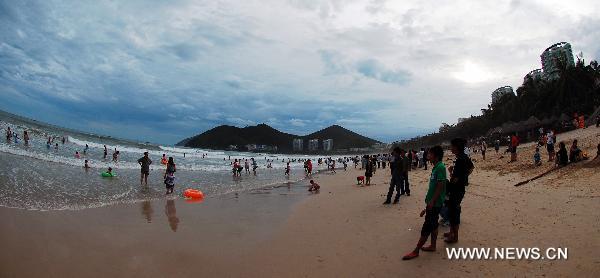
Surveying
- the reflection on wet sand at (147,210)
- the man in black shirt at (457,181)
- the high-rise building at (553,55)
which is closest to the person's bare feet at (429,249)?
the man in black shirt at (457,181)

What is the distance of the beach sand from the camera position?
181 inches

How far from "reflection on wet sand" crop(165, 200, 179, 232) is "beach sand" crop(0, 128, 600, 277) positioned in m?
0.15

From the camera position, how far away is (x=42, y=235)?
6258 millimetres

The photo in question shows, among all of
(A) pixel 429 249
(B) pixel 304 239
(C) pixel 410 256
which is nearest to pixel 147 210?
(B) pixel 304 239

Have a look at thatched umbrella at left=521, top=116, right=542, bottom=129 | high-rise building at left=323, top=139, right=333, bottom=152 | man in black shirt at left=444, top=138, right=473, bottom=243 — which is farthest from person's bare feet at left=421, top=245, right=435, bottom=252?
high-rise building at left=323, top=139, right=333, bottom=152

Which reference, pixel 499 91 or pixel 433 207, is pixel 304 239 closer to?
pixel 433 207

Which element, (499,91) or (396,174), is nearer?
(396,174)

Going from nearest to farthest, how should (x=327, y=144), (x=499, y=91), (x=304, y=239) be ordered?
(x=304, y=239)
(x=499, y=91)
(x=327, y=144)

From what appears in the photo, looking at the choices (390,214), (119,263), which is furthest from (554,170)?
(119,263)

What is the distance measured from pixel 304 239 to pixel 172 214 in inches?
176

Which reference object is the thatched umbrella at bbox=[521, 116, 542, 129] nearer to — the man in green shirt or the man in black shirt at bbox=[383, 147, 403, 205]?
the man in black shirt at bbox=[383, 147, 403, 205]

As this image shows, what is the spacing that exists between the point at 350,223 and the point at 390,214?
1.25 metres

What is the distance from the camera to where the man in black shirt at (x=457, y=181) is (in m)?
5.28

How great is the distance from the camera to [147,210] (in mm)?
9766
